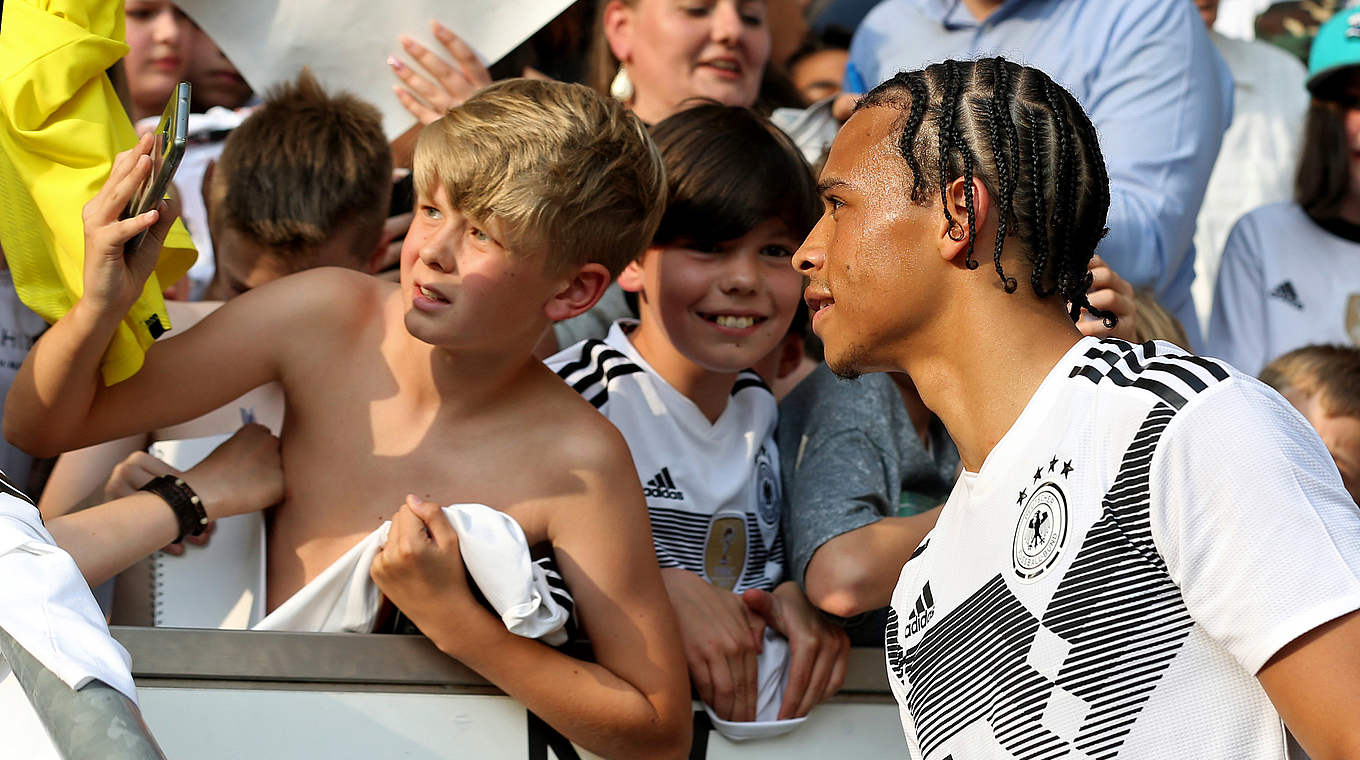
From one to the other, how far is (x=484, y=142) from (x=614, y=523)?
0.67 m

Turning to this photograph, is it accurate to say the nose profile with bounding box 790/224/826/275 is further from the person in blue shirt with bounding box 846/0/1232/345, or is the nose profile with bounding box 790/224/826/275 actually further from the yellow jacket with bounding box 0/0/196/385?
the person in blue shirt with bounding box 846/0/1232/345

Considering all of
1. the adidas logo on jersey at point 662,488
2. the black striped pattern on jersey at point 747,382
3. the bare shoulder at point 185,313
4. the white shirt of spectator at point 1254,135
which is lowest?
the white shirt of spectator at point 1254,135

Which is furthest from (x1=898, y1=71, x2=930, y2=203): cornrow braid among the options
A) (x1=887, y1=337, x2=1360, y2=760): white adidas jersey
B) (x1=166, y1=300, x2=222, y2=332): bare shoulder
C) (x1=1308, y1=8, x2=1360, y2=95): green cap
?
(x1=1308, y1=8, x2=1360, y2=95): green cap

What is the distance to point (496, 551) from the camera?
7.29ft

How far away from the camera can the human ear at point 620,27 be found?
3.90 meters

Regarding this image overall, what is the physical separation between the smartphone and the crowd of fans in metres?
0.03

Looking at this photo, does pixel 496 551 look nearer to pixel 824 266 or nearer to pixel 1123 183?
pixel 824 266

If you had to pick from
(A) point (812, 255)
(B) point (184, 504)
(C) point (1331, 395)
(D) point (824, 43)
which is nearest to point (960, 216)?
(A) point (812, 255)

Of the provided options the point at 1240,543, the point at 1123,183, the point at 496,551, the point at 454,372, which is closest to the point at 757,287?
the point at 454,372

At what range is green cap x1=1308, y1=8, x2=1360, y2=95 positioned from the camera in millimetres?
4297

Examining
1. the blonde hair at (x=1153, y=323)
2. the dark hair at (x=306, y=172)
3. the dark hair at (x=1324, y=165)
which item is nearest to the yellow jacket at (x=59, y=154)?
the dark hair at (x=306, y=172)

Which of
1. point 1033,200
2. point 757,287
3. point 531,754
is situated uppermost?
point 1033,200

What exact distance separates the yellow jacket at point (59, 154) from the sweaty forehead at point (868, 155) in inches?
43.1

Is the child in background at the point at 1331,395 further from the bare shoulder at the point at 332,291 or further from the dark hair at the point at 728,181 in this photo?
the bare shoulder at the point at 332,291
